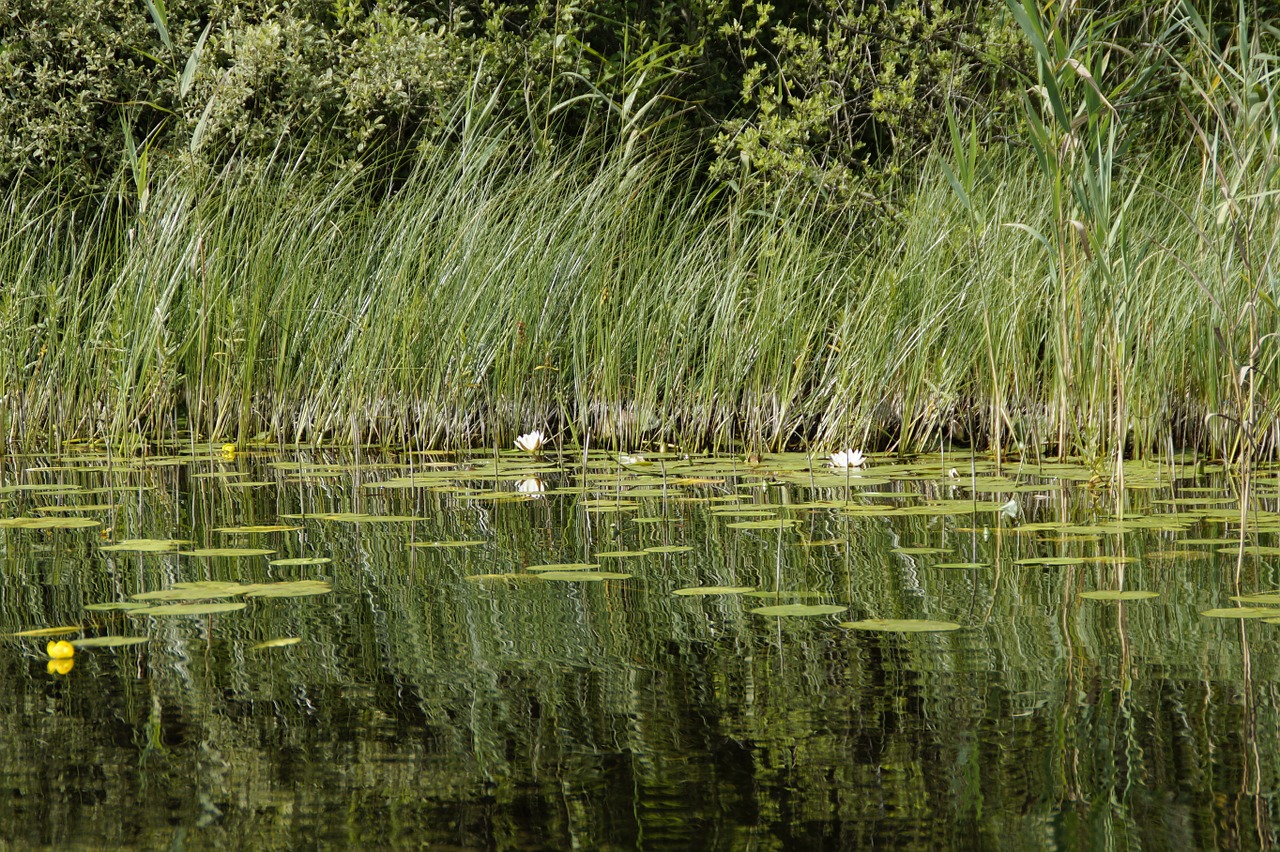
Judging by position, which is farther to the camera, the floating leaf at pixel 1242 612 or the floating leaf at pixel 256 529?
the floating leaf at pixel 256 529

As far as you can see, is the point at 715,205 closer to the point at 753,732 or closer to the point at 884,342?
the point at 884,342

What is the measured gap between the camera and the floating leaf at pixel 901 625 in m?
2.04

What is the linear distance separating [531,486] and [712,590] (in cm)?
156

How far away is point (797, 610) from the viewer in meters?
2.19

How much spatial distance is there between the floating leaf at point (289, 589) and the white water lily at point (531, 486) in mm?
1402

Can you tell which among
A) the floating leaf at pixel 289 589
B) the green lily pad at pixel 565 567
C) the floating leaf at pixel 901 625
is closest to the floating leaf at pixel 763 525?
the green lily pad at pixel 565 567

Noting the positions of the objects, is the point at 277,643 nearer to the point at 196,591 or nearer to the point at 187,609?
the point at 187,609

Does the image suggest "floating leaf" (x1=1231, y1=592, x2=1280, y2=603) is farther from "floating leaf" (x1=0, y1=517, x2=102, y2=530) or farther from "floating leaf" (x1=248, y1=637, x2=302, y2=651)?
"floating leaf" (x1=0, y1=517, x2=102, y2=530)

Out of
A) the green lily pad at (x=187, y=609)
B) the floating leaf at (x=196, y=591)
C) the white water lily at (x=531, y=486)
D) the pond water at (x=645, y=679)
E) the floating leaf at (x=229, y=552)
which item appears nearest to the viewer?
the pond water at (x=645, y=679)

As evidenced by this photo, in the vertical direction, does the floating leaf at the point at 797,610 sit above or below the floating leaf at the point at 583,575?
below

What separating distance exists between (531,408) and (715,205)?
2.95 m

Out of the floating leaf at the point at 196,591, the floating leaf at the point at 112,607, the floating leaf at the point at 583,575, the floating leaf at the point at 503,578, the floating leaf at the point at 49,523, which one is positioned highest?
the floating leaf at the point at 49,523

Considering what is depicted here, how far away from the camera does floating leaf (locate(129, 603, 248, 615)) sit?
2201 mm

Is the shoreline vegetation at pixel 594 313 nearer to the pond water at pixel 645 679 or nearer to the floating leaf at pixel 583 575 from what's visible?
the pond water at pixel 645 679
